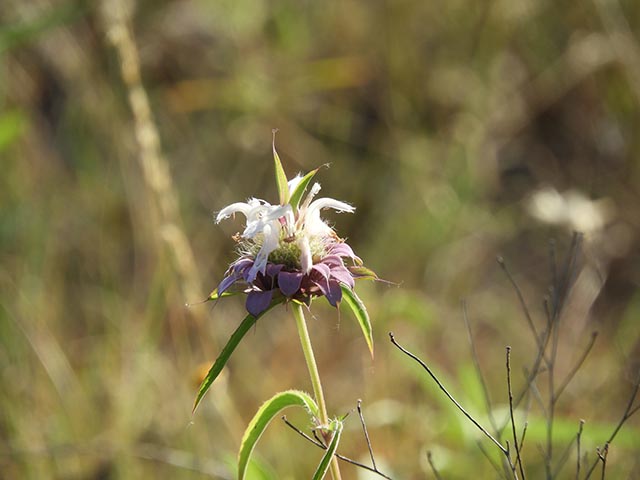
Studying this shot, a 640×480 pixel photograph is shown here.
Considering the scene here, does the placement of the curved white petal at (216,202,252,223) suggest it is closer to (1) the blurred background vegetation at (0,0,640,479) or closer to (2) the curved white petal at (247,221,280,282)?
(2) the curved white petal at (247,221,280,282)

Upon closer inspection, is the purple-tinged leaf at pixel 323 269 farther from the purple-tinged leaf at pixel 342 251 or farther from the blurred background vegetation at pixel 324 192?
the blurred background vegetation at pixel 324 192

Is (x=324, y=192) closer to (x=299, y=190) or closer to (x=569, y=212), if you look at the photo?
(x=569, y=212)

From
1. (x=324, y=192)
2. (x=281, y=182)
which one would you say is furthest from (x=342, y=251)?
(x=324, y=192)

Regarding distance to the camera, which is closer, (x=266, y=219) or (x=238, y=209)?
(x=266, y=219)

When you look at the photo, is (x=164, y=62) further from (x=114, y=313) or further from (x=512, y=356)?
(x=512, y=356)

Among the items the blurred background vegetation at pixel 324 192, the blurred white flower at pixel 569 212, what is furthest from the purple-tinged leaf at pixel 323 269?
the blurred white flower at pixel 569 212

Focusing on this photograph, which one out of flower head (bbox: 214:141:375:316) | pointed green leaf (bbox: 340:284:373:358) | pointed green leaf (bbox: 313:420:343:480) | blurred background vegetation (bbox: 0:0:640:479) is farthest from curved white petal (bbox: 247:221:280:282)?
blurred background vegetation (bbox: 0:0:640:479)

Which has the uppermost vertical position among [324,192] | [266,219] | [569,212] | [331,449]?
[324,192]
